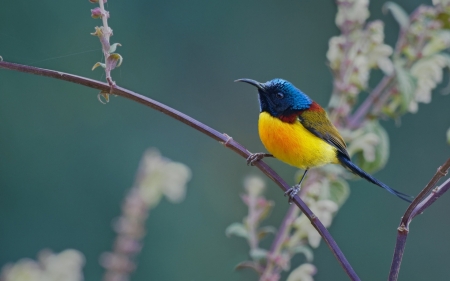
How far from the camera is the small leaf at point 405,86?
1863 millimetres

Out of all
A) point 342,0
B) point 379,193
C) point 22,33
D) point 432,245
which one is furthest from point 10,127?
point 342,0

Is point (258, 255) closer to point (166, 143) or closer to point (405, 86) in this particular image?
point (405, 86)

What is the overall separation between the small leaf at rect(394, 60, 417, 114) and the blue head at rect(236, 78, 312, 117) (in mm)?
502

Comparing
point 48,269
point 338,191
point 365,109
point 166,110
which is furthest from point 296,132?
point 48,269

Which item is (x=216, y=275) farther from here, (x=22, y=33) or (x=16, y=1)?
(x=16, y=1)

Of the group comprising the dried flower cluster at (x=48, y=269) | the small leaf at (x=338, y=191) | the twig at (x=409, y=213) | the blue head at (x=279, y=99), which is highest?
the blue head at (x=279, y=99)

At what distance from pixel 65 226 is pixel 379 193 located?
317 centimetres

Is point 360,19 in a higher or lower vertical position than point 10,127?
lower

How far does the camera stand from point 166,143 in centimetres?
650

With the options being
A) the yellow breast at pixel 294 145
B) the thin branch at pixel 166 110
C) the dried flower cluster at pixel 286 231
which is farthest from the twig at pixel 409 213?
the yellow breast at pixel 294 145

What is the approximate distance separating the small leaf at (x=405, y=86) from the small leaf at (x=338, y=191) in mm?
303

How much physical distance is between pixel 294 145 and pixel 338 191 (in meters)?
0.32

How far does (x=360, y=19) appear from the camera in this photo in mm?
2004

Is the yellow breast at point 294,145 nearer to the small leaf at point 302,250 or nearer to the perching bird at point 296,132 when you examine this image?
the perching bird at point 296,132
